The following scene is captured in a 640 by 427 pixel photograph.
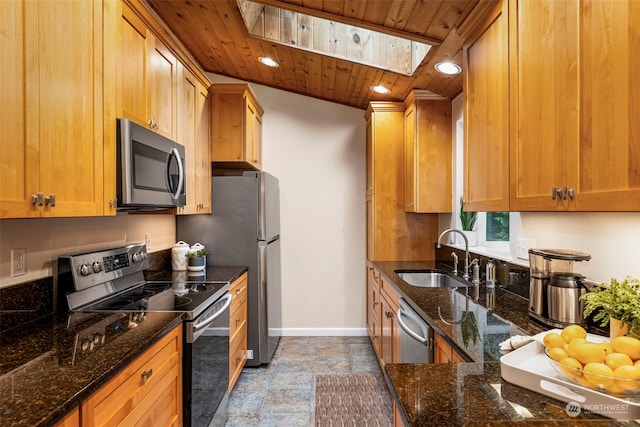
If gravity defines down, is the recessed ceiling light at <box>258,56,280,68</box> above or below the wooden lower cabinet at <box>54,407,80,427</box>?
above

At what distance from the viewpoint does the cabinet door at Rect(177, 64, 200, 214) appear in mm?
2500

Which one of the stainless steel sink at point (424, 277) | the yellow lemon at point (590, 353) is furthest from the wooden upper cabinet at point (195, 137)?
the yellow lemon at point (590, 353)

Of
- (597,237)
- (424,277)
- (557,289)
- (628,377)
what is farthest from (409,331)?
(628,377)

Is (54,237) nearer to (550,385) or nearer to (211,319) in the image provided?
(211,319)

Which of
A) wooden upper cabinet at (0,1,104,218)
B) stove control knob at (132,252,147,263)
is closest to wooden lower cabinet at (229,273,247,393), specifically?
stove control knob at (132,252,147,263)

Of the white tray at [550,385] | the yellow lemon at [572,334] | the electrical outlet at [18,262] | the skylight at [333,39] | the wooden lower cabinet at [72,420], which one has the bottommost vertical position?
the wooden lower cabinet at [72,420]

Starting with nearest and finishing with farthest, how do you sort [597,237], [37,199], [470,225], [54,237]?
[37,199] → [597,237] → [54,237] → [470,225]

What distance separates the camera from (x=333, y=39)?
274 cm

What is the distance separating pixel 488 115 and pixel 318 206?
2475 millimetres

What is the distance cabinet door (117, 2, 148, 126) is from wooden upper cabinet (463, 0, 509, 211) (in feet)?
5.74

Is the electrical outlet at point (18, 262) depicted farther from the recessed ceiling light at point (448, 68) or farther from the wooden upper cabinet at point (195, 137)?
the recessed ceiling light at point (448, 68)

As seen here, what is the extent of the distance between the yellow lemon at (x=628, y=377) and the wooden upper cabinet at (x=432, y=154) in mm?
2285

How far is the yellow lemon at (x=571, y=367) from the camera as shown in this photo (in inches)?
35.0

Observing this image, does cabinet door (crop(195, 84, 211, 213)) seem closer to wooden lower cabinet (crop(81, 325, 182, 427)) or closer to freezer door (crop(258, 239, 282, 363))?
freezer door (crop(258, 239, 282, 363))
